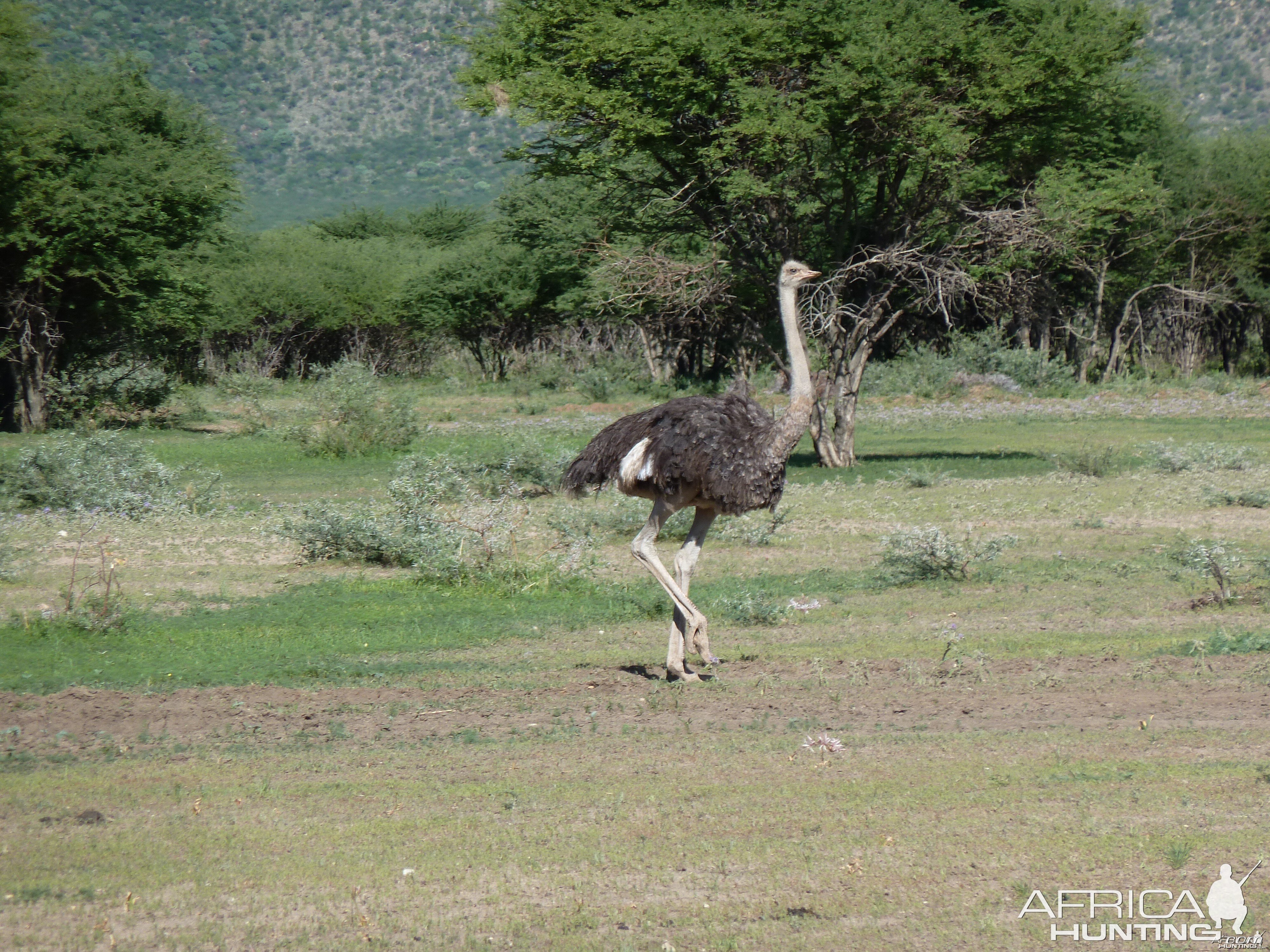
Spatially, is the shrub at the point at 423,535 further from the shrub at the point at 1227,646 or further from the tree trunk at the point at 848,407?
the tree trunk at the point at 848,407

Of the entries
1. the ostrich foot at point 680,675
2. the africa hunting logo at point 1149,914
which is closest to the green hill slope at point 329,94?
the ostrich foot at point 680,675

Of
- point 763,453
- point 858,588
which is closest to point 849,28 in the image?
point 858,588

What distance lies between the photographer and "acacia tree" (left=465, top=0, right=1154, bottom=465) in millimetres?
21594

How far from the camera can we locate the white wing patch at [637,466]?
9328 millimetres

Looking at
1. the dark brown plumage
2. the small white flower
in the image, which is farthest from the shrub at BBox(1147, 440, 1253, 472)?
the small white flower

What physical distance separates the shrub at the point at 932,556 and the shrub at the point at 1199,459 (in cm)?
881

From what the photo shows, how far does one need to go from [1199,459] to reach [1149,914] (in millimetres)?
17511

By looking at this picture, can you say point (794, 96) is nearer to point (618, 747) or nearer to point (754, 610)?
point (754, 610)

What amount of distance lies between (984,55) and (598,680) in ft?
52.6

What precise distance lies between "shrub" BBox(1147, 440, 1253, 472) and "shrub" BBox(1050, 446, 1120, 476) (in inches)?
25.4

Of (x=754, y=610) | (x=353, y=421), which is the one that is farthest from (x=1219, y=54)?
(x=754, y=610)

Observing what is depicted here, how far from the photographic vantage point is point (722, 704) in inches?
330

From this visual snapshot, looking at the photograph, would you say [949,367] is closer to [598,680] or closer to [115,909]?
[598,680]

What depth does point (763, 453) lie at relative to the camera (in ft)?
30.1
